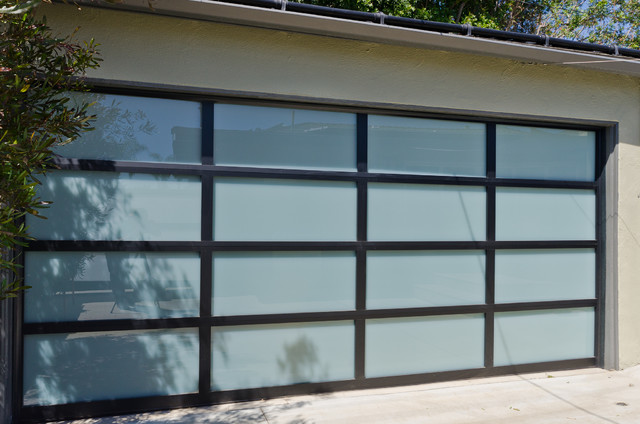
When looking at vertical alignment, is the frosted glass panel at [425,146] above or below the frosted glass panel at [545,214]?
above

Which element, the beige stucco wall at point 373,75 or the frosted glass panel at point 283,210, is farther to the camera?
the frosted glass panel at point 283,210

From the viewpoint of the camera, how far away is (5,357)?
3441 mm

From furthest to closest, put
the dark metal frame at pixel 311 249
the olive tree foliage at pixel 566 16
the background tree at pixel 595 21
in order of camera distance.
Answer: the background tree at pixel 595 21
the olive tree foliage at pixel 566 16
the dark metal frame at pixel 311 249

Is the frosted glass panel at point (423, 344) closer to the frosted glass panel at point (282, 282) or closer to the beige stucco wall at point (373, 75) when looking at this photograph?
the frosted glass panel at point (282, 282)

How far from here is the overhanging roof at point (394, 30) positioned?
11.7ft

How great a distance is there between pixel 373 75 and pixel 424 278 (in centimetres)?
185

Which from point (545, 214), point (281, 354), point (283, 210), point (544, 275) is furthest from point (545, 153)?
point (281, 354)

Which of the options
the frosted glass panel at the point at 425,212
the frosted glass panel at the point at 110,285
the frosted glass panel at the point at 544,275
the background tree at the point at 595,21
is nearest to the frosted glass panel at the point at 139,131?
the frosted glass panel at the point at 110,285

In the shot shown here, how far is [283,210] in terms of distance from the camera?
4.19 m

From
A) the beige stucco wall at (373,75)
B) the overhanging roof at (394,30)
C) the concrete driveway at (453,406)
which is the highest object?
the overhanging roof at (394,30)

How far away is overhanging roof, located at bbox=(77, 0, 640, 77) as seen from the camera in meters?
3.58

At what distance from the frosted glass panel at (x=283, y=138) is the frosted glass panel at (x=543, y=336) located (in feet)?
7.14

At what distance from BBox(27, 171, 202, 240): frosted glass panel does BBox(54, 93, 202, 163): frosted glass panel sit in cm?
16

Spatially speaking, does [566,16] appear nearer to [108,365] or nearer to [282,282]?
[282,282]
